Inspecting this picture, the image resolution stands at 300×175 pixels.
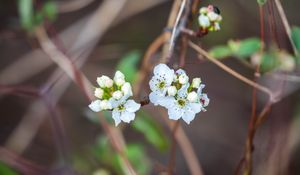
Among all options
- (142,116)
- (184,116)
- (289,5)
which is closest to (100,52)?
(142,116)

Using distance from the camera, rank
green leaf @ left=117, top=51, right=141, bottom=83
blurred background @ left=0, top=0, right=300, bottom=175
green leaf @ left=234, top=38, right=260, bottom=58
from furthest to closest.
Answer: blurred background @ left=0, top=0, right=300, bottom=175
green leaf @ left=117, top=51, right=141, bottom=83
green leaf @ left=234, top=38, right=260, bottom=58

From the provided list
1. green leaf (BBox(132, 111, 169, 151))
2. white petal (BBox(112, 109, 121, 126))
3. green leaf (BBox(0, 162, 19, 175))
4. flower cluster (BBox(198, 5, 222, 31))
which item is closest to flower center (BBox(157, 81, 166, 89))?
white petal (BBox(112, 109, 121, 126))

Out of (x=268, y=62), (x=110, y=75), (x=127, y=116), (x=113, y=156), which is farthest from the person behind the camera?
(x=110, y=75)

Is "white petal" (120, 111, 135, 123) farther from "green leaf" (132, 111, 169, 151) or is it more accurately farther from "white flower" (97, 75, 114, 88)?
"green leaf" (132, 111, 169, 151)

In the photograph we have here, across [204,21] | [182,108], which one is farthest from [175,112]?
[204,21]

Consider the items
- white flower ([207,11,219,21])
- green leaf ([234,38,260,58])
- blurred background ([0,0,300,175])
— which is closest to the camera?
white flower ([207,11,219,21])

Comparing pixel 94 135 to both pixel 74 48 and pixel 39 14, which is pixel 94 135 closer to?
pixel 74 48

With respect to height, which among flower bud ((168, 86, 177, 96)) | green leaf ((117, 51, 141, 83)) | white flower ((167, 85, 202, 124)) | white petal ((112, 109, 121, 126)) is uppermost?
green leaf ((117, 51, 141, 83))

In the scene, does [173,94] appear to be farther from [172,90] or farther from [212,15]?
[212,15]
